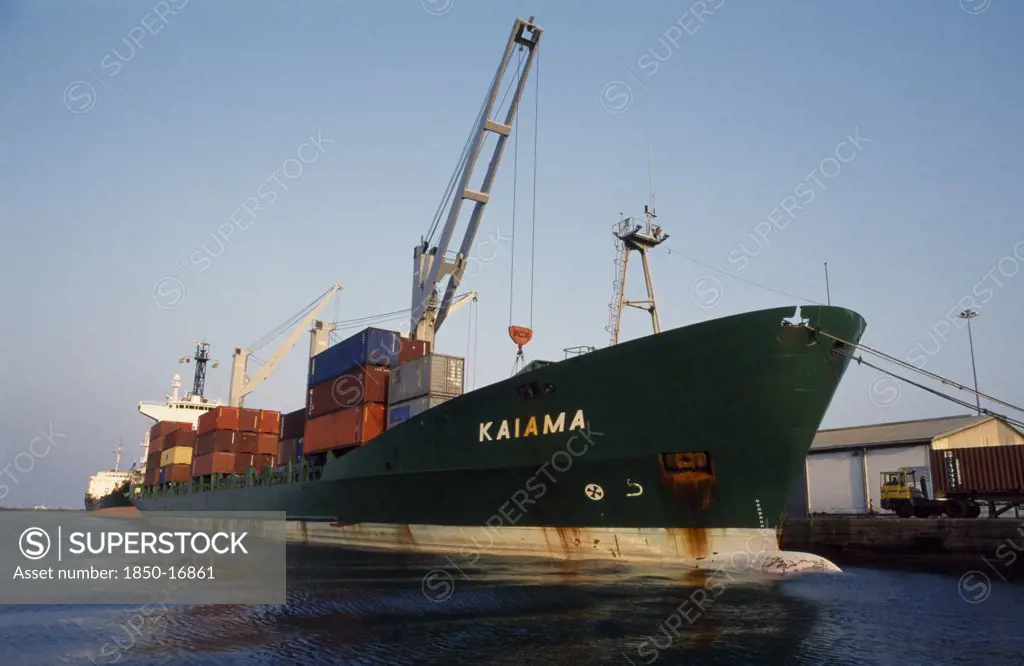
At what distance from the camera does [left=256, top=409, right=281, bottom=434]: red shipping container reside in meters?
47.3

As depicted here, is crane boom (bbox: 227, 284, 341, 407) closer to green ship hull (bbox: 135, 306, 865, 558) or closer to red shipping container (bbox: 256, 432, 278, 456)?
red shipping container (bbox: 256, 432, 278, 456)

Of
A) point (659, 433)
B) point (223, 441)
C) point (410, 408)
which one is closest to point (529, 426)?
point (659, 433)

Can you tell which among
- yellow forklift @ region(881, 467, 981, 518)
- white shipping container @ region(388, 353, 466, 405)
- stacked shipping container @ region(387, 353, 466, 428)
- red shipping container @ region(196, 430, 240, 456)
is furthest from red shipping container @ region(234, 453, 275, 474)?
yellow forklift @ region(881, 467, 981, 518)

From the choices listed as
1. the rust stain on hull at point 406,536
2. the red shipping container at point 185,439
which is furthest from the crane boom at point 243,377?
the rust stain on hull at point 406,536

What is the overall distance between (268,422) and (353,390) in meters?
20.7

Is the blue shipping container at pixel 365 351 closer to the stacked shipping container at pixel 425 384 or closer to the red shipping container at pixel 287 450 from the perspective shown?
the stacked shipping container at pixel 425 384

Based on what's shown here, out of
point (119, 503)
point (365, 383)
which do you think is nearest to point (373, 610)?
point (365, 383)

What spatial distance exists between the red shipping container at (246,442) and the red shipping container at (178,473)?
8375 mm

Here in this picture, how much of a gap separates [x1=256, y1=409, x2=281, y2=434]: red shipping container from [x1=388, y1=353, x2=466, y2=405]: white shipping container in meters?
22.8

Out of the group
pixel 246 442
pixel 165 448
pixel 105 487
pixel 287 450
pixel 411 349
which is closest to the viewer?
pixel 411 349

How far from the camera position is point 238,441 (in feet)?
153

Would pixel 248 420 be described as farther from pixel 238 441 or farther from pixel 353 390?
pixel 353 390

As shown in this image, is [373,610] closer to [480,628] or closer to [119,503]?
[480,628]

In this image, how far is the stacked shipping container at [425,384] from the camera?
1046 inches
